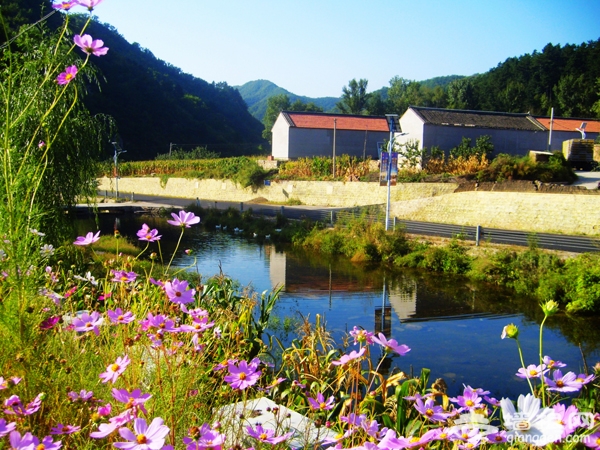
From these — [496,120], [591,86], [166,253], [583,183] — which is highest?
[591,86]

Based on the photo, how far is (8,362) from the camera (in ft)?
7.77

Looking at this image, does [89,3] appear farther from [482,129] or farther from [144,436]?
[482,129]

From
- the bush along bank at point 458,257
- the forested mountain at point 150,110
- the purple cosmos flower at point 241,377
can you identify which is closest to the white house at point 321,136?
the bush along bank at point 458,257

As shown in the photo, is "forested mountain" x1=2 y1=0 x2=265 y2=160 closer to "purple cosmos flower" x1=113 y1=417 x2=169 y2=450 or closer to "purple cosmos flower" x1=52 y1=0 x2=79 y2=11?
"purple cosmos flower" x1=52 y1=0 x2=79 y2=11

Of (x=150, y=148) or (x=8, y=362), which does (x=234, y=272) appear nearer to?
(x=8, y=362)

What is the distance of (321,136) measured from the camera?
37.9 meters

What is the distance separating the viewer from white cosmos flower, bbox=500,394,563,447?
1.46 meters

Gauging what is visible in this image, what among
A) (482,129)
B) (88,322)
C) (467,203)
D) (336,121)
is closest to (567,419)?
(88,322)

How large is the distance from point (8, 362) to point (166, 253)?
51.4ft

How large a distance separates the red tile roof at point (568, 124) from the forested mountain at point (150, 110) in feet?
110

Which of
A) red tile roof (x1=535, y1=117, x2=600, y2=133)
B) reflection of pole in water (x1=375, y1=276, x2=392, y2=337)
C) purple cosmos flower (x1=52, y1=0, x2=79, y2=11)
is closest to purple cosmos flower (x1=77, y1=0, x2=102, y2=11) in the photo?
purple cosmos flower (x1=52, y1=0, x2=79, y2=11)

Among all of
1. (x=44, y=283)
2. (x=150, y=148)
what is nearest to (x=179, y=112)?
(x=150, y=148)

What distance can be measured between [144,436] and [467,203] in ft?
62.5

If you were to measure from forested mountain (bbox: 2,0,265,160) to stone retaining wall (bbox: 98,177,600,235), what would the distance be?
26.1 meters
